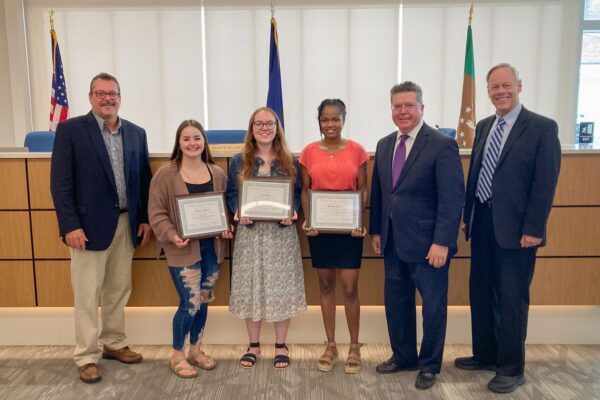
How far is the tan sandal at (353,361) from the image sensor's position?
255cm

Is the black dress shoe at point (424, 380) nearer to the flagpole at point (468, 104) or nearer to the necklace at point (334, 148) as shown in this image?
the necklace at point (334, 148)

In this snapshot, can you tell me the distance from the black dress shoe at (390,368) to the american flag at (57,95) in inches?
186

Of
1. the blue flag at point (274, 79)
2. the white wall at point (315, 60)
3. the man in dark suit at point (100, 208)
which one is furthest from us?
the white wall at point (315, 60)

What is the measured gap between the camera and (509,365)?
2.36m

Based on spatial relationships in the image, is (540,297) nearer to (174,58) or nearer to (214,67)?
(214,67)

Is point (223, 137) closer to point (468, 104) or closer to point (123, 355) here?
point (123, 355)

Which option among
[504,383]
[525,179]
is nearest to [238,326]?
[504,383]

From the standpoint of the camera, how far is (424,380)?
239cm

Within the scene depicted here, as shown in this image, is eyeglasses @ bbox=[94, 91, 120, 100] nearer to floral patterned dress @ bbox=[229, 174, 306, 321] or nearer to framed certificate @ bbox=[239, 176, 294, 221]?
framed certificate @ bbox=[239, 176, 294, 221]

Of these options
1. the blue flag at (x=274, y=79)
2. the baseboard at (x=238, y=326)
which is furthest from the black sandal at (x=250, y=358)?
the blue flag at (x=274, y=79)

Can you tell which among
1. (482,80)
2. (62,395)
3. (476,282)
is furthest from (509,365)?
(482,80)

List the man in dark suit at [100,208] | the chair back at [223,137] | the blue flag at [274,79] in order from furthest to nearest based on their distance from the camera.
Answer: the blue flag at [274,79], the chair back at [223,137], the man in dark suit at [100,208]

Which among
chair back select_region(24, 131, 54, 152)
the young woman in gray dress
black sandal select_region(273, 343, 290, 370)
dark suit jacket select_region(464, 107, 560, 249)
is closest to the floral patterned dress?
the young woman in gray dress

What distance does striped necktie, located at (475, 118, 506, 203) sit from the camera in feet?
7.58
